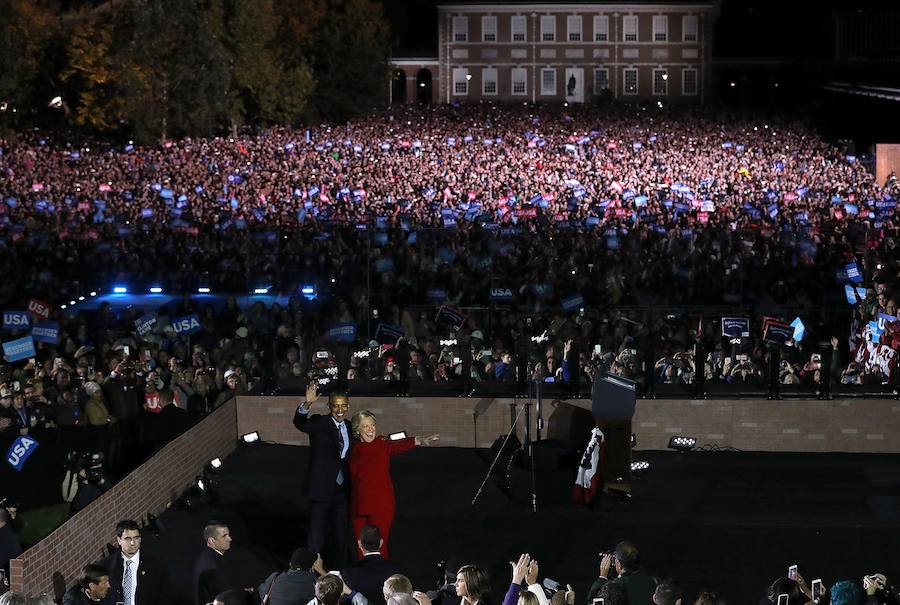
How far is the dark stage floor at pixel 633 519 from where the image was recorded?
1362 cm

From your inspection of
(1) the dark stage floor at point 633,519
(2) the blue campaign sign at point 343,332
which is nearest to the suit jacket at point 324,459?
(1) the dark stage floor at point 633,519

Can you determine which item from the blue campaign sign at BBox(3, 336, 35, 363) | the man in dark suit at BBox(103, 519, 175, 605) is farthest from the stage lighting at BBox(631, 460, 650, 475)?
the blue campaign sign at BBox(3, 336, 35, 363)

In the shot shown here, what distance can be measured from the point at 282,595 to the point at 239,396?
810 centimetres

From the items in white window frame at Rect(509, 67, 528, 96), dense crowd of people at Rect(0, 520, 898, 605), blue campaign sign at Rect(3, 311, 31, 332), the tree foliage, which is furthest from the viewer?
white window frame at Rect(509, 67, 528, 96)

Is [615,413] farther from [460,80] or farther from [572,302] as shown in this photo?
[460,80]

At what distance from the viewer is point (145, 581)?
13.2 m

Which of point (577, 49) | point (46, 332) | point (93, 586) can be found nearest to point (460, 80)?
point (577, 49)

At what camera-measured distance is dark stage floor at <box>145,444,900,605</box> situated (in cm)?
1362

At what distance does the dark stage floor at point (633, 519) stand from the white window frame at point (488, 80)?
269 feet

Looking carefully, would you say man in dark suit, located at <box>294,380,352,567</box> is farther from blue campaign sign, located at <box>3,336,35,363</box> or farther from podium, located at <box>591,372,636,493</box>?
blue campaign sign, located at <box>3,336,35,363</box>

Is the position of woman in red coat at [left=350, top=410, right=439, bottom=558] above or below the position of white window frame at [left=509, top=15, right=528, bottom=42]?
above

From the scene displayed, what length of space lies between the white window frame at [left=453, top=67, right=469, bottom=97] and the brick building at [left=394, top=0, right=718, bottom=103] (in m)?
0.09

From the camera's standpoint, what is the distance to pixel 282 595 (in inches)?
396

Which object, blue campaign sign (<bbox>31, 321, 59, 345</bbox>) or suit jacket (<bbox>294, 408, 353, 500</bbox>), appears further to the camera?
blue campaign sign (<bbox>31, 321, 59, 345</bbox>)
